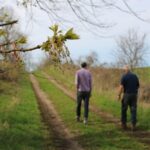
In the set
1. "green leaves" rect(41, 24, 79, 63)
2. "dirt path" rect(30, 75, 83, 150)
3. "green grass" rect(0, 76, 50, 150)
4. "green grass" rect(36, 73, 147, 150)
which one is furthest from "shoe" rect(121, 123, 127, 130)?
"green leaves" rect(41, 24, 79, 63)

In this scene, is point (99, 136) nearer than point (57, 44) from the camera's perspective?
No

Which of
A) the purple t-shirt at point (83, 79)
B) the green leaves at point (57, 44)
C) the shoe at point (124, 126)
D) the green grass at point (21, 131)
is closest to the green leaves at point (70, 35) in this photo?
the green leaves at point (57, 44)

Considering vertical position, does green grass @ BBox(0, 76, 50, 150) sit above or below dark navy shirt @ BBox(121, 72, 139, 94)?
below

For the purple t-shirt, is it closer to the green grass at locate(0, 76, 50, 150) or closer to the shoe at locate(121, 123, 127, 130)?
the green grass at locate(0, 76, 50, 150)

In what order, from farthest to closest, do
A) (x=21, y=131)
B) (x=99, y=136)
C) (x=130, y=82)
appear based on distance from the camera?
(x=130, y=82) → (x=21, y=131) → (x=99, y=136)

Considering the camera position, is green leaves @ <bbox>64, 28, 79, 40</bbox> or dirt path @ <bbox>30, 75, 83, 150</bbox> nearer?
green leaves @ <bbox>64, 28, 79, 40</bbox>

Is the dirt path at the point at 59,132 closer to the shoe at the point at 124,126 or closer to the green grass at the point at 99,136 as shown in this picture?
the green grass at the point at 99,136

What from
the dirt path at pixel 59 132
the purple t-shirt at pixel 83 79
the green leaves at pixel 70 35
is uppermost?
the green leaves at pixel 70 35

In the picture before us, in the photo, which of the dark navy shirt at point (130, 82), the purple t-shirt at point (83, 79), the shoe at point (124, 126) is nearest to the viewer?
the shoe at point (124, 126)

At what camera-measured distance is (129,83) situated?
17109 mm

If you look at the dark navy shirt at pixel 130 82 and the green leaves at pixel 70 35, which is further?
the dark navy shirt at pixel 130 82

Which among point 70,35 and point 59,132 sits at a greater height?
point 70,35

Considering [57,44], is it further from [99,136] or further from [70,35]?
[99,136]

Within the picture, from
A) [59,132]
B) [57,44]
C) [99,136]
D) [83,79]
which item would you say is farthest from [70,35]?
[83,79]
